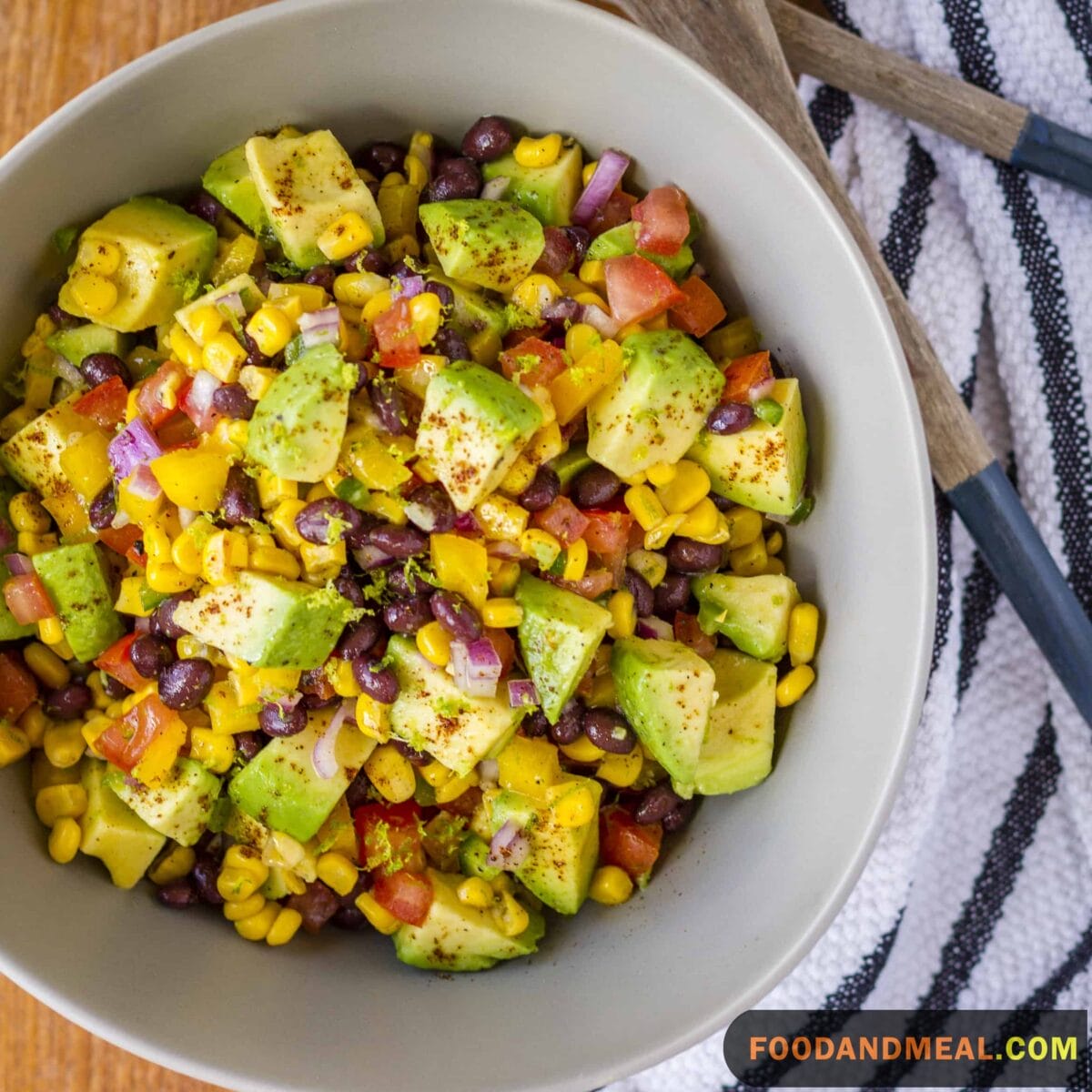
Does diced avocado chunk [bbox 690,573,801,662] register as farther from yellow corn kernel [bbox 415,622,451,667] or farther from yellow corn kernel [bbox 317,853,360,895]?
yellow corn kernel [bbox 317,853,360,895]

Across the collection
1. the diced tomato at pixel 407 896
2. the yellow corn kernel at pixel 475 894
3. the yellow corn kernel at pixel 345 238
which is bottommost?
the diced tomato at pixel 407 896

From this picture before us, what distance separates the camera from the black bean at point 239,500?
2.19m

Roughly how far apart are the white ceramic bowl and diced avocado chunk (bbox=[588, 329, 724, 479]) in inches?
11.0

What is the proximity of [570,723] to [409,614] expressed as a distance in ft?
1.36

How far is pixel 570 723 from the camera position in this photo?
91.7 inches

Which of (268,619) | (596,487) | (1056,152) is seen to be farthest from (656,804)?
(1056,152)

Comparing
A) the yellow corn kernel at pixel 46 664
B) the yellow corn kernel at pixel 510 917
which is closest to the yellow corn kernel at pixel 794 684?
the yellow corn kernel at pixel 510 917

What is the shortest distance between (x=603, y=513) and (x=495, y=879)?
87cm

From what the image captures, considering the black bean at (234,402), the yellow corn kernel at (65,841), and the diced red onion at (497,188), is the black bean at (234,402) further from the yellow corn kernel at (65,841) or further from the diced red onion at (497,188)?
the yellow corn kernel at (65,841)

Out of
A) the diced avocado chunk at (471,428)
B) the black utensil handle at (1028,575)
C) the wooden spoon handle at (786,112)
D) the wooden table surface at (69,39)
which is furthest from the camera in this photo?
the black utensil handle at (1028,575)

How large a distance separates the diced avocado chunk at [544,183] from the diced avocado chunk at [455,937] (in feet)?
4.83

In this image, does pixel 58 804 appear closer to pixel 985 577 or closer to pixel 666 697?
Result: pixel 666 697

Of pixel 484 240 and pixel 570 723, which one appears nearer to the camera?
pixel 484 240

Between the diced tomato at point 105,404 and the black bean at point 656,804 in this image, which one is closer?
the diced tomato at point 105,404
